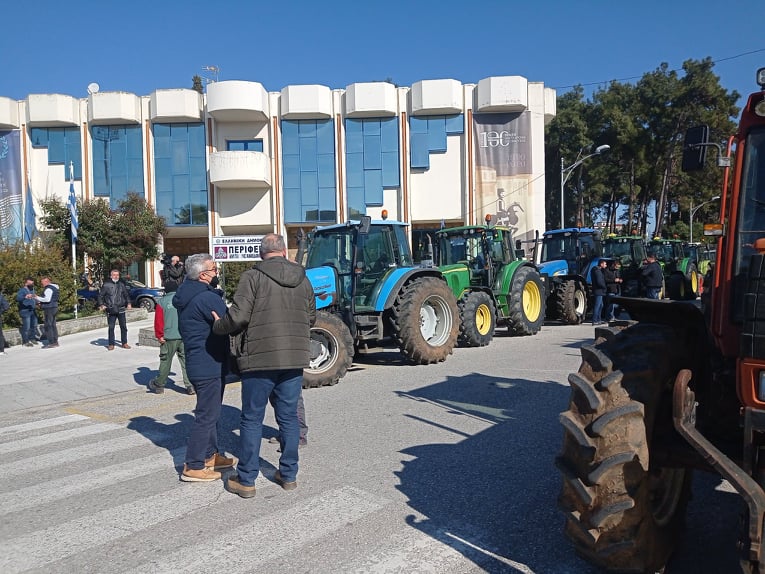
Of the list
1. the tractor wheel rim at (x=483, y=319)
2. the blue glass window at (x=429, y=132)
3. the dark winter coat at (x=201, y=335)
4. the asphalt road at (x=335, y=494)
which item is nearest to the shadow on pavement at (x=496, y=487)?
the asphalt road at (x=335, y=494)

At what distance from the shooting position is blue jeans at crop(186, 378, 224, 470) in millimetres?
5168

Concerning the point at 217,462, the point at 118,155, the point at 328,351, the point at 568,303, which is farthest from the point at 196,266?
the point at 118,155

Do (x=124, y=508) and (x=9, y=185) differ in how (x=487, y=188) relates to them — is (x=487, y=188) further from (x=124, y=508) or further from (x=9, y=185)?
(x=124, y=508)

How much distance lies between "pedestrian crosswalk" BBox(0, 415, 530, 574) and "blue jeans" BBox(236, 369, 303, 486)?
0.73ft

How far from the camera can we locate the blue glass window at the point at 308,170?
32719mm

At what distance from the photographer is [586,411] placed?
311cm

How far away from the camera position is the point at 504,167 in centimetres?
3247

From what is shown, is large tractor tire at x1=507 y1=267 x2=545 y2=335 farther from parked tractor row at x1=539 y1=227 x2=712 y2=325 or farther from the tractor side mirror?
the tractor side mirror

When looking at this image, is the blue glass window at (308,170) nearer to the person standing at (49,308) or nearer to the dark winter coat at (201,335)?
the person standing at (49,308)

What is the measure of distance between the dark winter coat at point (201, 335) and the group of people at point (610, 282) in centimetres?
1055

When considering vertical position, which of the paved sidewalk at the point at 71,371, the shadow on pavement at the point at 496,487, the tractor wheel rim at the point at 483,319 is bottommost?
the paved sidewalk at the point at 71,371

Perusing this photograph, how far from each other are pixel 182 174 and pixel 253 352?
30318mm

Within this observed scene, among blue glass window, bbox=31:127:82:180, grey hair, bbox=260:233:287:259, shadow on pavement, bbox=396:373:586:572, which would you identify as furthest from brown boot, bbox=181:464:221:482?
blue glass window, bbox=31:127:82:180

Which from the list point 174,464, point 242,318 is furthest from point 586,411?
point 174,464
